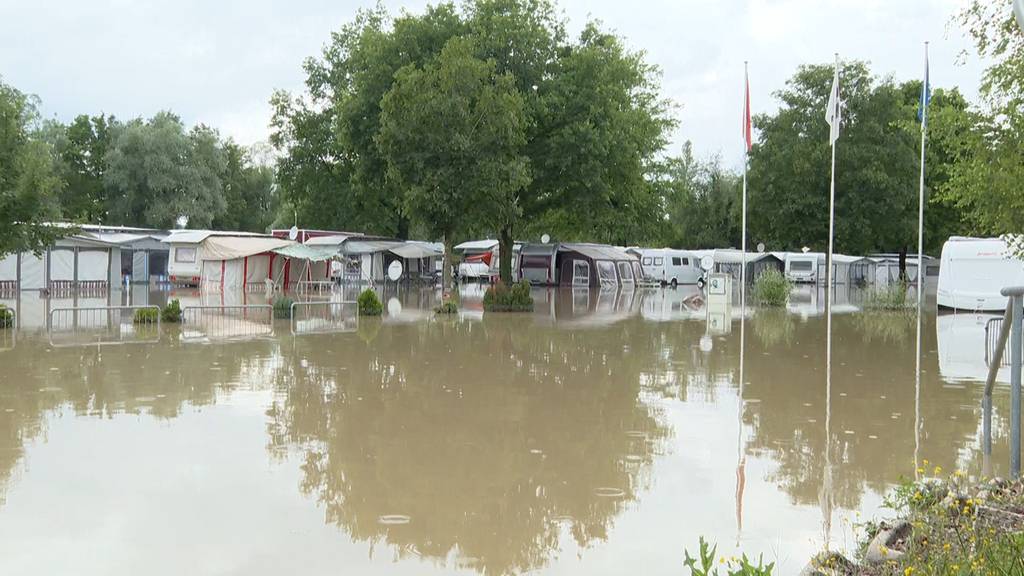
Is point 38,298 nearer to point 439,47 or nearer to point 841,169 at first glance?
point 439,47

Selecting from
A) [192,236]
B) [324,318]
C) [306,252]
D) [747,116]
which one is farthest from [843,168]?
[192,236]

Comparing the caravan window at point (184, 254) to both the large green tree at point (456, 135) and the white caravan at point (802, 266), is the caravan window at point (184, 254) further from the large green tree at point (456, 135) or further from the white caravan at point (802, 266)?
the white caravan at point (802, 266)

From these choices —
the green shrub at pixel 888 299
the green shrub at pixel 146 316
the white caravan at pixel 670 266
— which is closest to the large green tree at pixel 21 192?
the green shrub at pixel 146 316

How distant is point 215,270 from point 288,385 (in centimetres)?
2742

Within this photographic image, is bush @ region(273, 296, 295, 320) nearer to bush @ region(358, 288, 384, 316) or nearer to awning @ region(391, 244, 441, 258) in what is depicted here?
bush @ region(358, 288, 384, 316)

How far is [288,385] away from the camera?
11.2m

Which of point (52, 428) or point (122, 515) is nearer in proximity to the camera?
point (122, 515)

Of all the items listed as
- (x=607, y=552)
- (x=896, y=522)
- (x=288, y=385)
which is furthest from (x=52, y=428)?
(x=896, y=522)

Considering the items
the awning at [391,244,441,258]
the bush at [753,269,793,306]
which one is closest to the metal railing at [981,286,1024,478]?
the bush at [753,269,793,306]

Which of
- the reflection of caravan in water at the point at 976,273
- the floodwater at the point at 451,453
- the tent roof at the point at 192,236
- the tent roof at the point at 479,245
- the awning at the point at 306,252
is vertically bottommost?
the floodwater at the point at 451,453

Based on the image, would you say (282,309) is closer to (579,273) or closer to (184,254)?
(184,254)

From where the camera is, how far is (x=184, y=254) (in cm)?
3928

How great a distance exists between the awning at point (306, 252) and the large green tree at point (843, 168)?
19.6 metres

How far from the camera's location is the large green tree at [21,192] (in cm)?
1839
